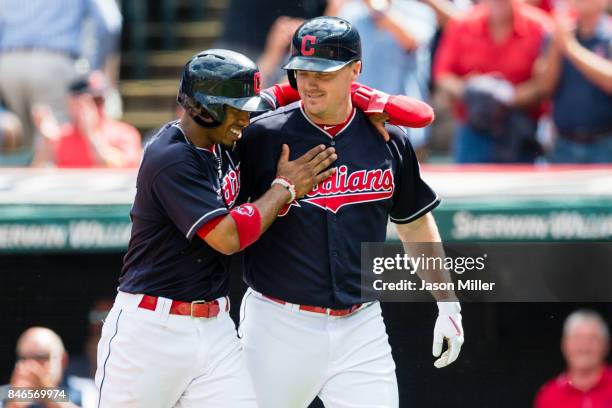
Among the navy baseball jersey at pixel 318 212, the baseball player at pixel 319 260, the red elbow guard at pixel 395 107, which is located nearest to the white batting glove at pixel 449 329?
the baseball player at pixel 319 260

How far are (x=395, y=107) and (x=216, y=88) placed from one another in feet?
2.23

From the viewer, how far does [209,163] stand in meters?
3.80

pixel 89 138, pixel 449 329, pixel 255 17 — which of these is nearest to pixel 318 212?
pixel 449 329

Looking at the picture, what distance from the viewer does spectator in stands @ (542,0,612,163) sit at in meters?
6.32

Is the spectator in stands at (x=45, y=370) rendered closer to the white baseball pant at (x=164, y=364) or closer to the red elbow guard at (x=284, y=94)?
the white baseball pant at (x=164, y=364)

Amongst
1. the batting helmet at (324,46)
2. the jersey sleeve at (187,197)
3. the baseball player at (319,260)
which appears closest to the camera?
the jersey sleeve at (187,197)

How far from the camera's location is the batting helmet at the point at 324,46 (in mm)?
3900

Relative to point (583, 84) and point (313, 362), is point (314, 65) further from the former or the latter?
point (583, 84)

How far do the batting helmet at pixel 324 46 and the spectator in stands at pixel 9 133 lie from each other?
3.83 m

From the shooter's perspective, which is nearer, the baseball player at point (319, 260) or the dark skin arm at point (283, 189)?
the dark skin arm at point (283, 189)

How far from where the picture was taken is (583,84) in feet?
21.0

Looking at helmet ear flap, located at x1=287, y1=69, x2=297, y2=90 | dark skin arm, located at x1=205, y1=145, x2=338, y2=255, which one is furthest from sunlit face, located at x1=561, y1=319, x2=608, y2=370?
helmet ear flap, located at x1=287, y1=69, x2=297, y2=90

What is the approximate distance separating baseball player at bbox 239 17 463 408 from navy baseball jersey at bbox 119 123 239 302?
0.69ft

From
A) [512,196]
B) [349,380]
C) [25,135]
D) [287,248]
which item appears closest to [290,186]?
[287,248]
